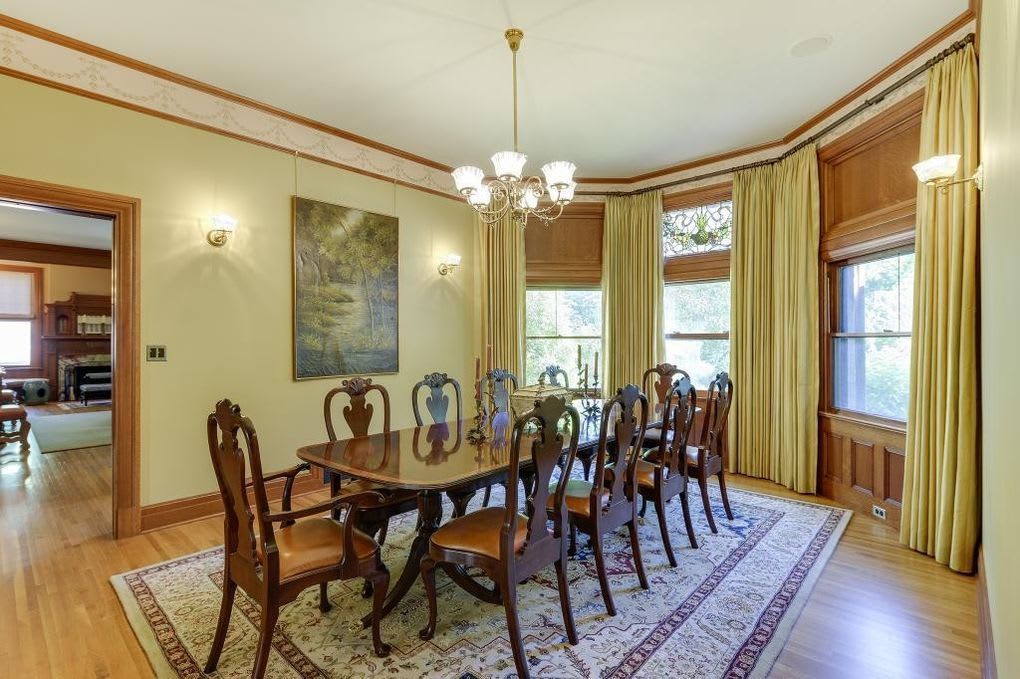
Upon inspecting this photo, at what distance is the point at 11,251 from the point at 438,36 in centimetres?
954

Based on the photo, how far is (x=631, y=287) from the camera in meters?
5.52

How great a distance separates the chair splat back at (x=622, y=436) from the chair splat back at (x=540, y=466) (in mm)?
274

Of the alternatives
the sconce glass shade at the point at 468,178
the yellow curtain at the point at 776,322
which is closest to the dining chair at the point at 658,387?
the yellow curtain at the point at 776,322

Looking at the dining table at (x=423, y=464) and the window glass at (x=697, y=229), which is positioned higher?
the window glass at (x=697, y=229)

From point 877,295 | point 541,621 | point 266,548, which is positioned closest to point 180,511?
point 266,548

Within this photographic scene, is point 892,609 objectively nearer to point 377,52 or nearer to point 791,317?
point 791,317

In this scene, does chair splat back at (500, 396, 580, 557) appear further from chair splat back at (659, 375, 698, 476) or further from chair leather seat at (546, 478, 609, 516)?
chair splat back at (659, 375, 698, 476)

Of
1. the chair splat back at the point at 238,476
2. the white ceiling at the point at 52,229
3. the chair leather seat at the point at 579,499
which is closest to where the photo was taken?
the chair splat back at the point at 238,476

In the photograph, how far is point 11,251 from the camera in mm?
8297

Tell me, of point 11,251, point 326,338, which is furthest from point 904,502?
point 11,251

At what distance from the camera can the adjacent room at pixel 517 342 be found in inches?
80.6

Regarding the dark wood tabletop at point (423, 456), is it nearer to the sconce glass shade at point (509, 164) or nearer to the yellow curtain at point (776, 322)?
the sconce glass shade at point (509, 164)

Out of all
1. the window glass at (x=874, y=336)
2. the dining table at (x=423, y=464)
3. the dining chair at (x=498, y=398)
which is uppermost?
the window glass at (x=874, y=336)

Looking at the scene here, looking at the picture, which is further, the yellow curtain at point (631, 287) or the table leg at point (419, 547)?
the yellow curtain at point (631, 287)
